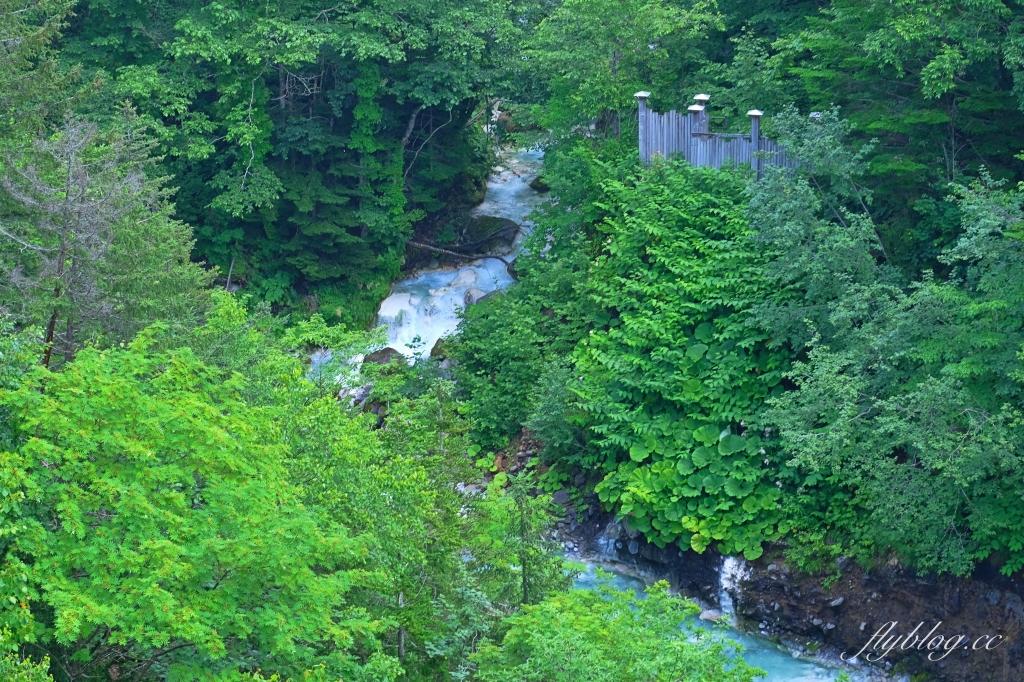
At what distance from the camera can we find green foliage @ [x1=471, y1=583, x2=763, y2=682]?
953cm

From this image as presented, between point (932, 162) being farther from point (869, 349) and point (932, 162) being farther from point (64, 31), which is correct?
point (64, 31)

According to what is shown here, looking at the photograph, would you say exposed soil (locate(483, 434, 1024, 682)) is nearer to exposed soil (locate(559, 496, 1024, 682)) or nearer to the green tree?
exposed soil (locate(559, 496, 1024, 682))

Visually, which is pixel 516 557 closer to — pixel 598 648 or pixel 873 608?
pixel 598 648

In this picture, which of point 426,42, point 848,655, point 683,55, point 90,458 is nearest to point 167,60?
point 426,42

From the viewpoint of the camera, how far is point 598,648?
9.80 meters

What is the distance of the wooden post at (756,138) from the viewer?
18.0 meters

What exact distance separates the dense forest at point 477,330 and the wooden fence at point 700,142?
0.39 m

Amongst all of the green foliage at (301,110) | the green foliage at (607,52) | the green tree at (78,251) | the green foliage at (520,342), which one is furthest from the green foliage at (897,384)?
the green foliage at (301,110)

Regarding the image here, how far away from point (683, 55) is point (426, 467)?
39.4 feet

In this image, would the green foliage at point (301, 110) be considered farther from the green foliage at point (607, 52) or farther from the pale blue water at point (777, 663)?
the pale blue water at point (777, 663)

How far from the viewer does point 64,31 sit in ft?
80.3

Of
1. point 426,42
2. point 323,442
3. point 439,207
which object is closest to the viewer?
point 323,442

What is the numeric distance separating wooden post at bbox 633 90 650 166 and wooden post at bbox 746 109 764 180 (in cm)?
226

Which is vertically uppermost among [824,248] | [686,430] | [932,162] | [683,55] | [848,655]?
[683,55]
